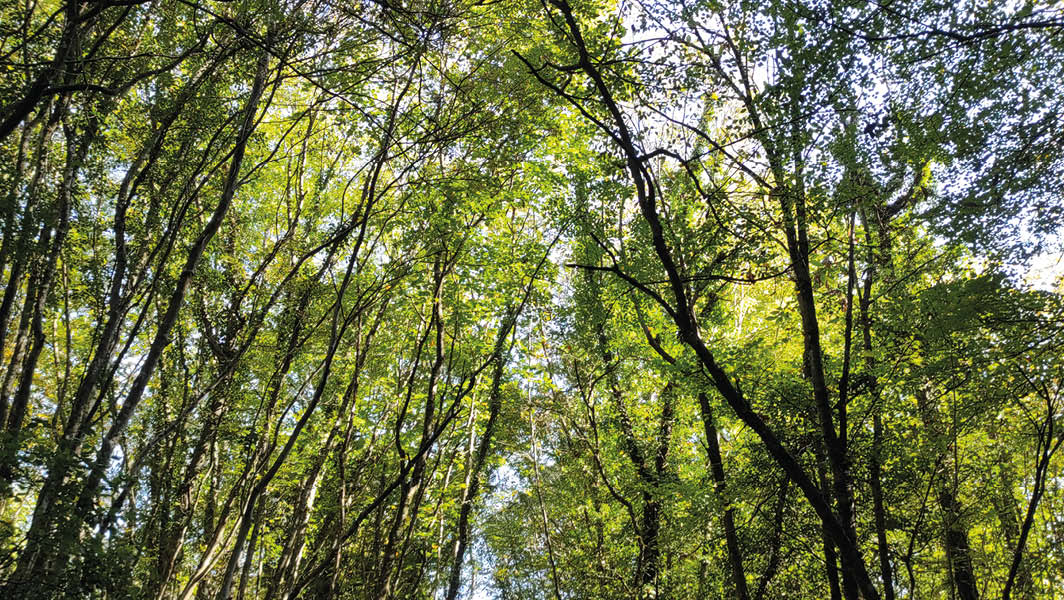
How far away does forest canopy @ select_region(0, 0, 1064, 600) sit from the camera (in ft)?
10.8

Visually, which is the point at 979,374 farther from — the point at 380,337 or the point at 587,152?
the point at 380,337

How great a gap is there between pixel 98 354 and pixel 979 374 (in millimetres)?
6633

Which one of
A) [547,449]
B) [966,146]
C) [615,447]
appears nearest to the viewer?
[966,146]

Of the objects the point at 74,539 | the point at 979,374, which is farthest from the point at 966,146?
the point at 74,539

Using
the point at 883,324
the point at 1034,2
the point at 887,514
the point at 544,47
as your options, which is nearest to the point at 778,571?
the point at 887,514

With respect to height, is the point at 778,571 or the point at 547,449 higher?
the point at 547,449

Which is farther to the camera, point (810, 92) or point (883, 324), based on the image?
point (883, 324)

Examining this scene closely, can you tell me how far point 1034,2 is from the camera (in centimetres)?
349

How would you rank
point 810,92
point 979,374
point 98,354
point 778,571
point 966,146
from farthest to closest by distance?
point 778,571
point 979,374
point 966,146
point 810,92
point 98,354

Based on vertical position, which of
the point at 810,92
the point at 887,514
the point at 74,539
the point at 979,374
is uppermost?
the point at 810,92

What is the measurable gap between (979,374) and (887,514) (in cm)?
171

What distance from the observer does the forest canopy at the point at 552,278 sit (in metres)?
3.29

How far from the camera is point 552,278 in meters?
8.14

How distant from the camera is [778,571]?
21.3ft
